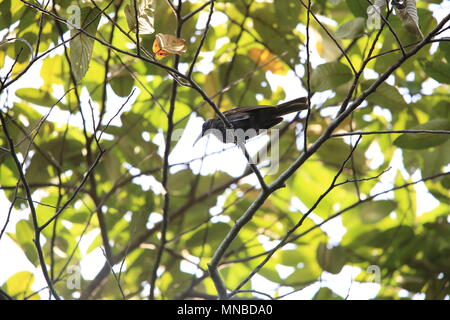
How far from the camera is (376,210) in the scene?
427cm

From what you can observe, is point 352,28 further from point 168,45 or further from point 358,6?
point 168,45

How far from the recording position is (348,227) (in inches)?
187

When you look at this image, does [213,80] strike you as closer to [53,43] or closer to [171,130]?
[171,130]

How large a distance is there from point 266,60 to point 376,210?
1521 millimetres

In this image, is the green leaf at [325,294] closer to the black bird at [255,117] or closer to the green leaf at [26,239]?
the black bird at [255,117]

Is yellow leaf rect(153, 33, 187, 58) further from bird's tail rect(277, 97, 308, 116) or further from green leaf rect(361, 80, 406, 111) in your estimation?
green leaf rect(361, 80, 406, 111)

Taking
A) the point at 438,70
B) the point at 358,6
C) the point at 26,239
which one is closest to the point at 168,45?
the point at 358,6

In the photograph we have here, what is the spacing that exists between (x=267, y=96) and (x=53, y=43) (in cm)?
170

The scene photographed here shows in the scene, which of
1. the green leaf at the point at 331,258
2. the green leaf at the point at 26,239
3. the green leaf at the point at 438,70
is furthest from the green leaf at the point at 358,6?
the green leaf at the point at 26,239

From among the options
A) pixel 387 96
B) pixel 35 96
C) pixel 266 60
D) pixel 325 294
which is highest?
pixel 266 60

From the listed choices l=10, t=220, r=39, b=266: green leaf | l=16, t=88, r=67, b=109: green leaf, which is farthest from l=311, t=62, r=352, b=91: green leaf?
l=10, t=220, r=39, b=266: green leaf
